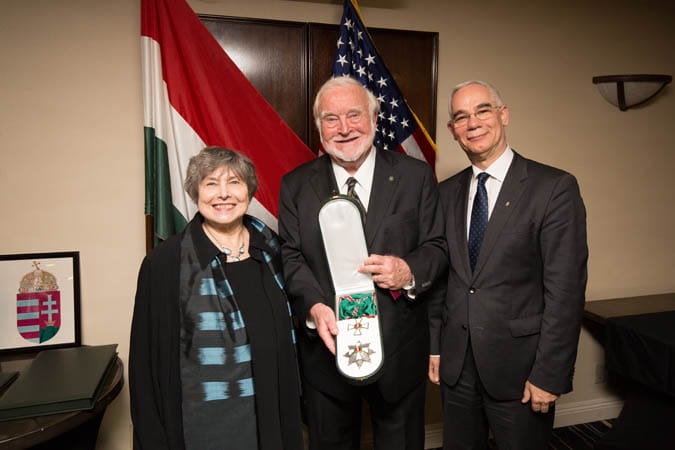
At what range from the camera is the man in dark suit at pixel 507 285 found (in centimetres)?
157

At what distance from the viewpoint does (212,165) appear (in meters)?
1.51

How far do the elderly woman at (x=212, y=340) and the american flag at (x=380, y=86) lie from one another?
36.0 inches

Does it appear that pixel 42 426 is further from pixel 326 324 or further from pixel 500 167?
pixel 500 167

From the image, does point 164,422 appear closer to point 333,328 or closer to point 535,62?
point 333,328

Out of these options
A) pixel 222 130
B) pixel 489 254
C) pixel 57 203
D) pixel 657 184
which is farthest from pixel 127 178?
pixel 657 184

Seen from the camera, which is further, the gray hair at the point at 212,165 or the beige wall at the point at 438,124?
the beige wall at the point at 438,124

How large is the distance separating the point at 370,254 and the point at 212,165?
580 mm

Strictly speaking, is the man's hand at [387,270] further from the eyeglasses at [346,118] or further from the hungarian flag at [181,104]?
the hungarian flag at [181,104]

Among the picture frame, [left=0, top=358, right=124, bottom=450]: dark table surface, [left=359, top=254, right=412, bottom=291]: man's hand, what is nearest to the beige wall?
the picture frame

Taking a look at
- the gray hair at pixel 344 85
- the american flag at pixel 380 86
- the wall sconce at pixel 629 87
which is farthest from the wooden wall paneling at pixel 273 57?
the wall sconce at pixel 629 87

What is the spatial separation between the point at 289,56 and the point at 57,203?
1252mm

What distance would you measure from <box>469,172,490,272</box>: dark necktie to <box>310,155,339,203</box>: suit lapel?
0.50 m

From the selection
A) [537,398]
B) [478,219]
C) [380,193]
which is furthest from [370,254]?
[537,398]

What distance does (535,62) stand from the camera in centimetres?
271
